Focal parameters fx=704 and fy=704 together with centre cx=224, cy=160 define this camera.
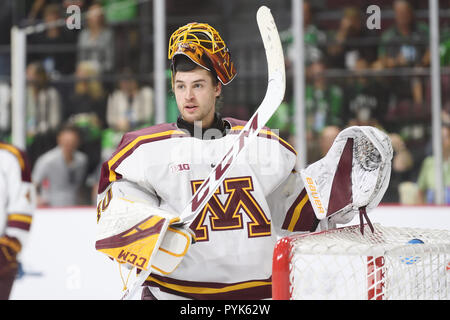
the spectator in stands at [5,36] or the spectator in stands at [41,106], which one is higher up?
the spectator in stands at [5,36]

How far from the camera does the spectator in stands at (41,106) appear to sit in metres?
3.76

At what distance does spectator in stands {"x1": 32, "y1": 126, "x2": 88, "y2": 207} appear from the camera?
139 inches

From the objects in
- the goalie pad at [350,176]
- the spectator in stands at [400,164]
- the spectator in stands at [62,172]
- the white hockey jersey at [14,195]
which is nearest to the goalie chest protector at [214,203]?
the goalie pad at [350,176]

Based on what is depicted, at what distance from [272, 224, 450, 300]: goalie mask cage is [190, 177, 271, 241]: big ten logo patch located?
161 mm

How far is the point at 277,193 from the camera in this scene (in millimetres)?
1587

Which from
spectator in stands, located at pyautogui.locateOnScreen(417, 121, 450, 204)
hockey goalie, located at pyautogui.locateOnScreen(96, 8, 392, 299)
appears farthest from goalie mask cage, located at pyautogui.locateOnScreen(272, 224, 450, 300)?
spectator in stands, located at pyautogui.locateOnScreen(417, 121, 450, 204)

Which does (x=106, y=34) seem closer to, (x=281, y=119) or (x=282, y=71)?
(x=281, y=119)

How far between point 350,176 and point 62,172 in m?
2.38

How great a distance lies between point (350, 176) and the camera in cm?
152

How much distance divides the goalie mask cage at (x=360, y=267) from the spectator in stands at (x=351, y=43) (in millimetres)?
2340

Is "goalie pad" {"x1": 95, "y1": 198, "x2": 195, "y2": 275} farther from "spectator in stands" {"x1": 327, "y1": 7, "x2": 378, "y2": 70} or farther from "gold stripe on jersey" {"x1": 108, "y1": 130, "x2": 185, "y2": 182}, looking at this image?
"spectator in stands" {"x1": 327, "y1": 7, "x2": 378, "y2": 70}

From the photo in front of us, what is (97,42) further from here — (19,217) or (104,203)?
(104,203)

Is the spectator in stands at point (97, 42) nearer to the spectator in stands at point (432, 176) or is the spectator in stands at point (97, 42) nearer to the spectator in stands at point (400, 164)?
the spectator in stands at point (400, 164)

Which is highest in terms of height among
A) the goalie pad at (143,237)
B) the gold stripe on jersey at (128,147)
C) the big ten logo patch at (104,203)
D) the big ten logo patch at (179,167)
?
the gold stripe on jersey at (128,147)
